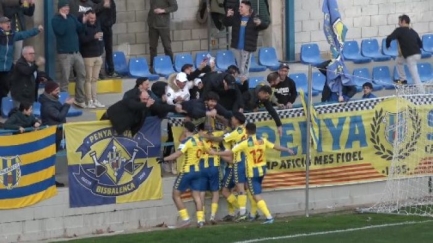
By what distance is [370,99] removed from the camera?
2145cm

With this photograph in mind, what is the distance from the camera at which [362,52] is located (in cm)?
2838

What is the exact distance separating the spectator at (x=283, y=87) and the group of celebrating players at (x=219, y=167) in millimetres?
1364

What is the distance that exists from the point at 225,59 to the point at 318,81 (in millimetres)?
1958

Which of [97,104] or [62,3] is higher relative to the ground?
[62,3]

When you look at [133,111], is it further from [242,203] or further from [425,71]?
[425,71]

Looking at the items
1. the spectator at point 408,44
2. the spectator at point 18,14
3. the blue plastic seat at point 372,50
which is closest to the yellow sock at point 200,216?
the spectator at point 18,14

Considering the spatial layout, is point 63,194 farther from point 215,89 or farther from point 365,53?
point 365,53

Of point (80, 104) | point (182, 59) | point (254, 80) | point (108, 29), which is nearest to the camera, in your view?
point (80, 104)

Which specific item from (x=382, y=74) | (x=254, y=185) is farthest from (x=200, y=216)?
(x=382, y=74)

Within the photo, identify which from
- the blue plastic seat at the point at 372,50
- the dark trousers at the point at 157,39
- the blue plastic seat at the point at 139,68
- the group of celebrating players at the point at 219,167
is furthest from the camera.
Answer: the blue plastic seat at the point at 372,50

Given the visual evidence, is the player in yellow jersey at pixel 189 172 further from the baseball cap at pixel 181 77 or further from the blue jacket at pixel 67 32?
the blue jacket at pixel 67 32

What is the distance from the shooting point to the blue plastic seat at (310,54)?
27.4 m

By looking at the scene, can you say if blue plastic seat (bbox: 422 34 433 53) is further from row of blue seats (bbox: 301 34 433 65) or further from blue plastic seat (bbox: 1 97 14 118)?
blue plastic seat (bbox: 1 97 14 118)

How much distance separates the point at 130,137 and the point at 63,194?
4.42ft
